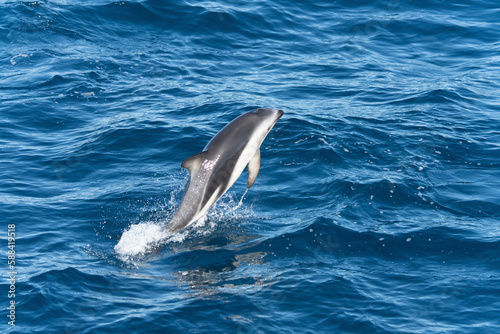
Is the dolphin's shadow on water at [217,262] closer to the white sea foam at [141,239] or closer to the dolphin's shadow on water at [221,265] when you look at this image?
the dolphin's shadow on water at [221,265]

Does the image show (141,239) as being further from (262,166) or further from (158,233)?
(262,166)

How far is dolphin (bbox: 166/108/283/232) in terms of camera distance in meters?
12.9

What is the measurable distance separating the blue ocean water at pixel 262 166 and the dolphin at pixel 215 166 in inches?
33.0

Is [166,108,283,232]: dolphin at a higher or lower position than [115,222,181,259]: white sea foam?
higher

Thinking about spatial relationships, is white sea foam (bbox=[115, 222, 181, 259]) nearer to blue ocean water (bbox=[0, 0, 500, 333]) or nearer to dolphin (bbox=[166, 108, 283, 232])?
blue ocean water (bbox=[0, 0, 500, 333])

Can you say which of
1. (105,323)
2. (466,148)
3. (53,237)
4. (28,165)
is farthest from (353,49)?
(105,323)

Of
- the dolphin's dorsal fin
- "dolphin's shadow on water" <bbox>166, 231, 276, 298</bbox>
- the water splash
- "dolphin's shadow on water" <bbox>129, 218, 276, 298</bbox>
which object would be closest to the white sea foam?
the water splash

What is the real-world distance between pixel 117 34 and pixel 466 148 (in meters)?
14.8

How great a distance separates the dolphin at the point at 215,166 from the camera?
12906 mm

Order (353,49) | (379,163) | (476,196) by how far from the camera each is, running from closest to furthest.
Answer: (476,196), (379,163), (353,49)

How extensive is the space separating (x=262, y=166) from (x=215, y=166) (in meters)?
4.41

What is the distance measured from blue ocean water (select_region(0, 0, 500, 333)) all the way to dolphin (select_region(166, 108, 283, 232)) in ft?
2.75

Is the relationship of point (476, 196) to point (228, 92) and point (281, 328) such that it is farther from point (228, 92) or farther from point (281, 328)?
point (228, 92)

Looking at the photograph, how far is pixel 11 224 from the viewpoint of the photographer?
14234mm
